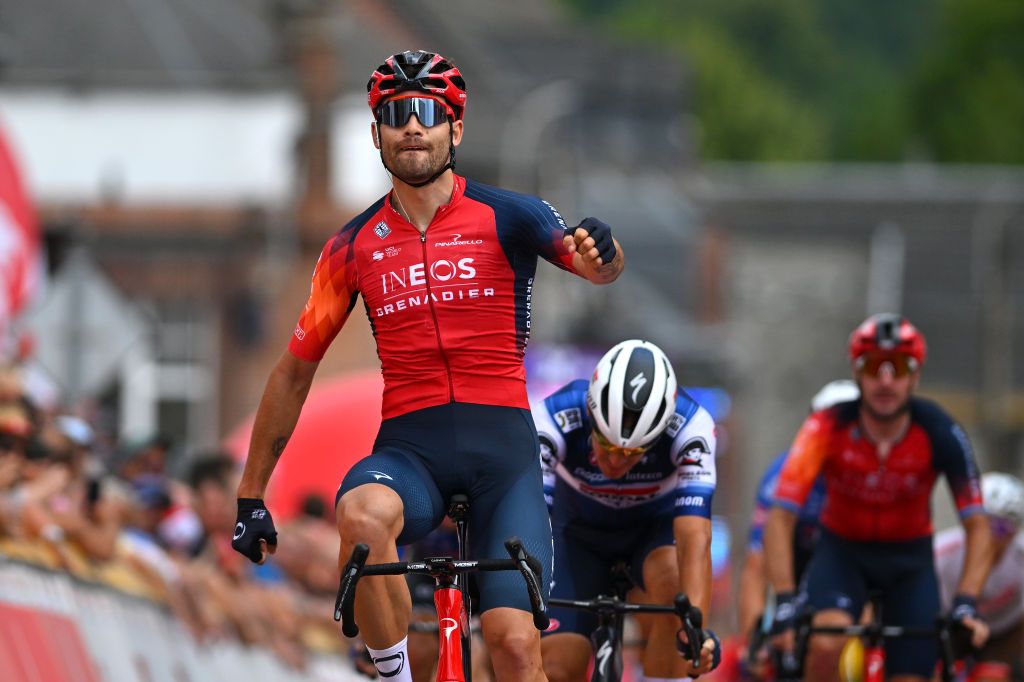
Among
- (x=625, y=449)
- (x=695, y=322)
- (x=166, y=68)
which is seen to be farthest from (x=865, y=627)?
(x=695, y=322)

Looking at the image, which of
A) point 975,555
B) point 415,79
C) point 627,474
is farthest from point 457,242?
point 975,555

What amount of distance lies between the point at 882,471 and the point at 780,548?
70cm

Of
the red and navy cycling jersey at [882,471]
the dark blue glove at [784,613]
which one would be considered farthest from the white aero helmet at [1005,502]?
the dark blue glove at [784,613]

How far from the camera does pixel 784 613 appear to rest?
10.3 meters

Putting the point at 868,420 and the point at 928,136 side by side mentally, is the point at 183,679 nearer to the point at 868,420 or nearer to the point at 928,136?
the point at 868,420

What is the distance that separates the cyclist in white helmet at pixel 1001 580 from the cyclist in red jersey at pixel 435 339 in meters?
5.25

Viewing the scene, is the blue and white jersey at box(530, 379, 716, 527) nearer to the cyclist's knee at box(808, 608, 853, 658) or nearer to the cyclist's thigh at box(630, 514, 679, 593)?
the cyclist's thigh at box(630, 514, 679, 593)

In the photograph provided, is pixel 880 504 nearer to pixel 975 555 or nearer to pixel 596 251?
pixel 975 555

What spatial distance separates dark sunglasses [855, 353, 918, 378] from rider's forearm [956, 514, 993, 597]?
32.3 inches

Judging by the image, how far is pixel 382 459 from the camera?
7.92 metres

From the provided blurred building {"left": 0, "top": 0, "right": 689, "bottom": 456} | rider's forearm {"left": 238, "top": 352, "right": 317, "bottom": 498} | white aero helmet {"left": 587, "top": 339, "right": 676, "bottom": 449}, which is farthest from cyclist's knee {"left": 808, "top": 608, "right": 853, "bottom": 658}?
blurred building {"left": 0, "top": 0, "right": 689, "bottom": 456}

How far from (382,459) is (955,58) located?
258ft

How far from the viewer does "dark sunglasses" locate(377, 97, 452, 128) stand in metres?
7.93

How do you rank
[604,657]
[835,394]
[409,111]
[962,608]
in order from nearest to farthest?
[409,111] < [604,657] < [962,608] < [835,394]
